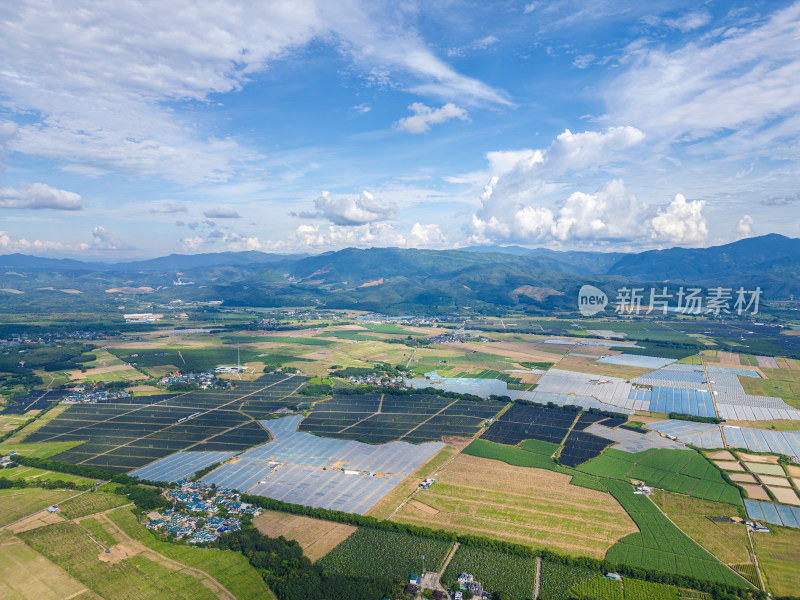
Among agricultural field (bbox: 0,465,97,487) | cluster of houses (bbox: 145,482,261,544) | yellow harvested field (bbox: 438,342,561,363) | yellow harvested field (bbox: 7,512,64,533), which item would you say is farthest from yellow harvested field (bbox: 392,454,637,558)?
yellow harvested field (bbox: 438,342,561,363)

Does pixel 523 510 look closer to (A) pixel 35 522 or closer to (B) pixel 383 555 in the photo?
(B) pixel 383 555

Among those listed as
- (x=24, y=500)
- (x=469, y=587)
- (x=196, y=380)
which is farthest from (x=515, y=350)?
(x=24, y=500)

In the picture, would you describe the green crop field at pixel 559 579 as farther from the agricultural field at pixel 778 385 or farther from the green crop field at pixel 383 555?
the agricultural field at pixel 778 385

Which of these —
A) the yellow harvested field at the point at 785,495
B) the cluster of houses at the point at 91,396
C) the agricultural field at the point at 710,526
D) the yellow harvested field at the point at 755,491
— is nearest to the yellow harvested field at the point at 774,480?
the yellow harvested field at the point at 785,495

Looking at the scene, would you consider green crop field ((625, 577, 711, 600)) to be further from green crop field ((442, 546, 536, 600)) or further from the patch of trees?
the patch of trees

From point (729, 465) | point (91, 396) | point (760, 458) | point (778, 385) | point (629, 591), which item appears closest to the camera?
point (629, 591)

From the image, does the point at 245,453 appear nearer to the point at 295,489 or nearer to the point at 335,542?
the point at 295,489
